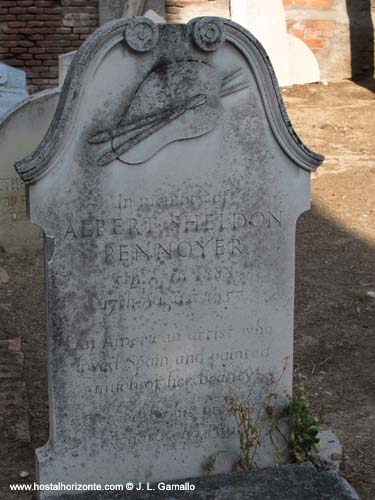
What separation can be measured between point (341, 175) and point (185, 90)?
5562 millimetres

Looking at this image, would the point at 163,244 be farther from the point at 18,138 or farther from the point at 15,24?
the point at 15,24

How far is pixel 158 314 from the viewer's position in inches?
160

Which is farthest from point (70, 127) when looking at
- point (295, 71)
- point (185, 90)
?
point (295, 71)

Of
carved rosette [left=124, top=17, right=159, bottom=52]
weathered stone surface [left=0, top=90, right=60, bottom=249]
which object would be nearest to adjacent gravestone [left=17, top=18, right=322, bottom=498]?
carved rosette [left=124, top=17, right=159, bottom=52]

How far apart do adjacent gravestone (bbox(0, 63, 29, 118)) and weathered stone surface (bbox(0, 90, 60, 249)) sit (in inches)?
68.8

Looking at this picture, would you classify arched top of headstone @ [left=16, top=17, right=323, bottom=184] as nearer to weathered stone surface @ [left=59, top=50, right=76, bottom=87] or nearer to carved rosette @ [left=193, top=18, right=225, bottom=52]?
carved rosette @ [left=193, top=18, right=225, bottom=52]

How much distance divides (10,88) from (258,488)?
270 inches

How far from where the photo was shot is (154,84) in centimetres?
386

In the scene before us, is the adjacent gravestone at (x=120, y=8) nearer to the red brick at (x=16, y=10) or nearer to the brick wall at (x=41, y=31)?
the brick wall at (x=41, y=31)

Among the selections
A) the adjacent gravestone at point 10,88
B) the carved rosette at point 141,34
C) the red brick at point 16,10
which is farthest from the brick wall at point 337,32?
the carved rosette at point 141,34

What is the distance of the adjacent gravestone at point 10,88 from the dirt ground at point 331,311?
2.17 metres

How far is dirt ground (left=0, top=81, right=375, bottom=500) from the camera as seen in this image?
471cm

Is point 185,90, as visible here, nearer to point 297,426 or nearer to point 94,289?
point 94,289

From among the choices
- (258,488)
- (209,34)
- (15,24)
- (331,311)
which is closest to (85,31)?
(15,24)
